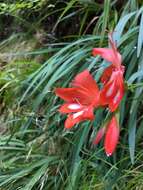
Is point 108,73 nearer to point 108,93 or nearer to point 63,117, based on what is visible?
point 108,93

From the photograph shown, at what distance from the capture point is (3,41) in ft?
8.61

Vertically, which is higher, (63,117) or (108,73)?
(108,73)

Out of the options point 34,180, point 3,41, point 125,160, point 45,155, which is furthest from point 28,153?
point 3,41

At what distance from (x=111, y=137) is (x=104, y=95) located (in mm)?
74

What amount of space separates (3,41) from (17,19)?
13 cm

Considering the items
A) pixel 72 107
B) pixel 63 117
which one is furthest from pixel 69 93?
pixel 63 117

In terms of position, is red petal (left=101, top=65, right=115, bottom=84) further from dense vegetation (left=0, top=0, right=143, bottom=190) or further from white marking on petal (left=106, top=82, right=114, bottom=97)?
dense vegetation (left=0, top=0, right=143, bottom=190)

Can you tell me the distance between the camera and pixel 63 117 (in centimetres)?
187

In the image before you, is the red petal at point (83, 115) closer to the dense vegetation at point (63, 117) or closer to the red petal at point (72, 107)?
the red petal at point (72, 107)

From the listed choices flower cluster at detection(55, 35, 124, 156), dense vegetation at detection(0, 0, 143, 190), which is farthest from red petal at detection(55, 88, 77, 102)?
dense vegetation at detection(0, 0, 143, 190)

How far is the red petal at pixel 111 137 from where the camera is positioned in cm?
90

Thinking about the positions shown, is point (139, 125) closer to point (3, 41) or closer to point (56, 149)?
point (56, 149)

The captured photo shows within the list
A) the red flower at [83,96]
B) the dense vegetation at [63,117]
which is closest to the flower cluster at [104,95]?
the red flower at [83,96]

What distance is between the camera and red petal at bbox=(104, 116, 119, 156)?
0.90 meters
